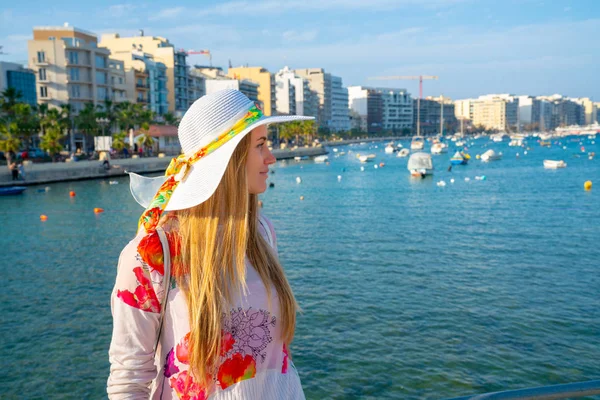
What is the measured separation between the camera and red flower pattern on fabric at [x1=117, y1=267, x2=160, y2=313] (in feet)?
6.37

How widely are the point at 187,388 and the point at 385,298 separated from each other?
13.2 meters

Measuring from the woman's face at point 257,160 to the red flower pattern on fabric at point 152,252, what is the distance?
0.44 meters

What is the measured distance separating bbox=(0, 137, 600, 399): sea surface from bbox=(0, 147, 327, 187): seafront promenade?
12.1 metres

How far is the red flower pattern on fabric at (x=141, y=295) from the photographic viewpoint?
6.37ft

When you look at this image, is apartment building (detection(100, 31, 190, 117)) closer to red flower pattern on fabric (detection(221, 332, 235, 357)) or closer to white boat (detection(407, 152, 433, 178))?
white boat (detection(407, 152, 433, 178))

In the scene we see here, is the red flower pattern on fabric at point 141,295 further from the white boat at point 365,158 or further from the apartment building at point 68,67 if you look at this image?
the white boat at point 365,158

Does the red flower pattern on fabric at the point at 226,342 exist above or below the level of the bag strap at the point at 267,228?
below

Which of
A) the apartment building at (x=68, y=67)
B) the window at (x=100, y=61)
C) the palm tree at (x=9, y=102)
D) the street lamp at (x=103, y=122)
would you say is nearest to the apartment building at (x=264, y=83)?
the window at (x=100, y=61)

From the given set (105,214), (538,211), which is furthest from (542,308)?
(105,214)

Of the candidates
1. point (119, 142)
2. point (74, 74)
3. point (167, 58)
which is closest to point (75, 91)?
point (74, 74)

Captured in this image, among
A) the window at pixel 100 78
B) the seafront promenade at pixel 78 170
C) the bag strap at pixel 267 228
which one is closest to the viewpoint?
the bag strap at pixel 267 228

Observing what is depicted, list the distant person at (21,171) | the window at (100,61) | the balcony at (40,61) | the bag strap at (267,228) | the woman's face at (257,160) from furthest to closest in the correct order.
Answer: the window at (100,61) < the balcony at (40,61) < the distant person at (21,171) < the bag strap at (267,228) < the woman's face at (257,160)

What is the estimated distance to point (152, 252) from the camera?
1959mm

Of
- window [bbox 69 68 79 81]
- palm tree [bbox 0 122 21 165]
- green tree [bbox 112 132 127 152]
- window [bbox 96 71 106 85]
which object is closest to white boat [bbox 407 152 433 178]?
green tree [bbox 112 132 127 152]
